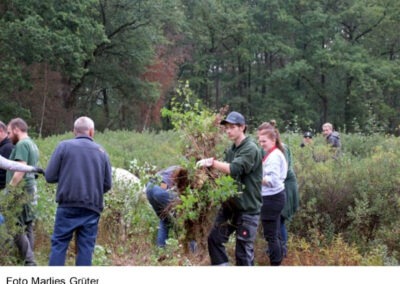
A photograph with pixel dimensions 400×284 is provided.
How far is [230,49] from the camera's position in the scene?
4316cm

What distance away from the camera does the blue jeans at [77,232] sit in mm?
5457

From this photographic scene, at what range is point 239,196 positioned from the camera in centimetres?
566

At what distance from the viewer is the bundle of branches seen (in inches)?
226

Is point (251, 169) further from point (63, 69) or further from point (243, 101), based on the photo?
point (243, 101)

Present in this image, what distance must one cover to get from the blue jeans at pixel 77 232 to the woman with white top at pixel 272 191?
199 centimetres

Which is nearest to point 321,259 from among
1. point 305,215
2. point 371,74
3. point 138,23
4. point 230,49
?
point 305,215

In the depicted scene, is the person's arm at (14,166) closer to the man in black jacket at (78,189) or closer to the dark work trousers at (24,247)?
the man in black jacket at (78,189)

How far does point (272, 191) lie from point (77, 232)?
2220 millimetres

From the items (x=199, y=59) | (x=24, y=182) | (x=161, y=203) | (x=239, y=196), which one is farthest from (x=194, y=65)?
(x=239, y=196)

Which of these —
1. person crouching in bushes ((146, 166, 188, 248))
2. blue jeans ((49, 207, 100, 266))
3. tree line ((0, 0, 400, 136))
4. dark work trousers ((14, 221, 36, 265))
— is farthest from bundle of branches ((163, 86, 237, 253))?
tree line ((0, 0, 400, 136))

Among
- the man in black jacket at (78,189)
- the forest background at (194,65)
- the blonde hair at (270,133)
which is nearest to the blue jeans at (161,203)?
the man in black jacket at (78,189)

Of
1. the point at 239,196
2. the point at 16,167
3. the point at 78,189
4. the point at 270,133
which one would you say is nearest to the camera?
the point at 78,189

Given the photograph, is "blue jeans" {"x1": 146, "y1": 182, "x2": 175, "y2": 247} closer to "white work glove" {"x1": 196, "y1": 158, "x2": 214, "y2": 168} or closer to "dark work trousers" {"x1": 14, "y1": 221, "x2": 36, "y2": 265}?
"white work glove" {"x1": 196, "y1": 158, "x2": 214, "y2": 168}

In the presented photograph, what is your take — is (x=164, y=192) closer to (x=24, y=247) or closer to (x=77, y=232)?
(x=77, y=232)
